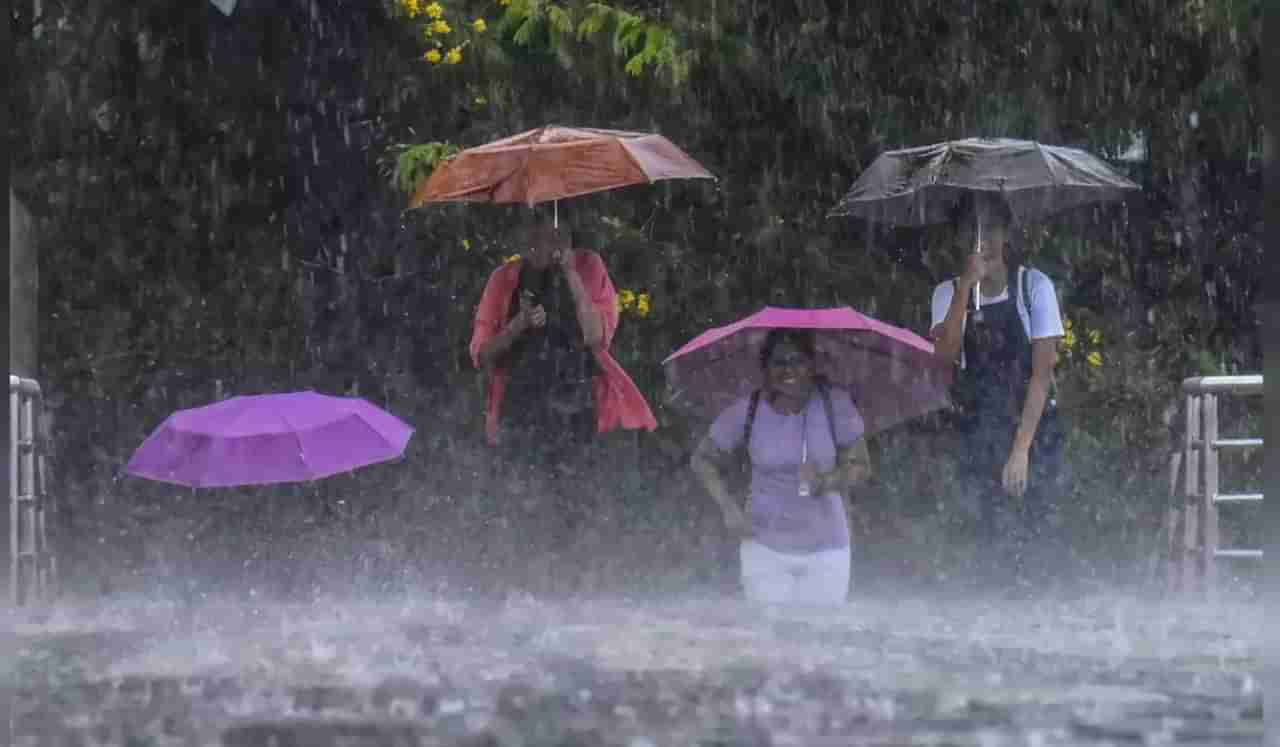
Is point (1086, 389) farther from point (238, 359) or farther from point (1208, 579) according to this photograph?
point (238, 359)

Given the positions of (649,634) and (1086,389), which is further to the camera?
(1086,389)

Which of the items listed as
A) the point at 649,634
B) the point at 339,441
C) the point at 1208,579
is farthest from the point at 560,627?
the point at 1208,579

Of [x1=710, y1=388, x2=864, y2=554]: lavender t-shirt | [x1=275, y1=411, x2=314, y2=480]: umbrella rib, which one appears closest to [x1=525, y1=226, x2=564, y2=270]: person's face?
[x1=710, y1=388, x2=864, y2=554]: lavender t-shirt

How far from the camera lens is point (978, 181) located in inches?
441

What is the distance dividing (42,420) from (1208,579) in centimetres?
552

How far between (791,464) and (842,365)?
3.76 feet

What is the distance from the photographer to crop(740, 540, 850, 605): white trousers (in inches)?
415

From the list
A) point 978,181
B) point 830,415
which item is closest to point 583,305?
point 830,415

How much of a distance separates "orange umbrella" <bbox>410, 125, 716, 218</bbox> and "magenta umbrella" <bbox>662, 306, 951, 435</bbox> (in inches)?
30.6

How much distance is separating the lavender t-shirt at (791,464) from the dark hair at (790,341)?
0.18 m

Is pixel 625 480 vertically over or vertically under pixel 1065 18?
under

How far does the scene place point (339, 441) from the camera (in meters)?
11.7

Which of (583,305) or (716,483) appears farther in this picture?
(583,305)

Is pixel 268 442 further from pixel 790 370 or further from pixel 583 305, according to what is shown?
pixel 790 370
